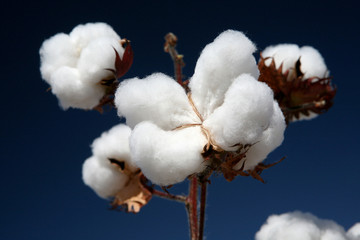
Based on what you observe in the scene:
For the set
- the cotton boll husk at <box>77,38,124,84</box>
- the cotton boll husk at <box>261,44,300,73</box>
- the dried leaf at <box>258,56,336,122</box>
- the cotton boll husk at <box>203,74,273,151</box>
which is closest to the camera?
the cotton boll husk at <box>203,74,273,151</box>

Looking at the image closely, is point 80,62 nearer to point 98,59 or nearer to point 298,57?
point 98,59

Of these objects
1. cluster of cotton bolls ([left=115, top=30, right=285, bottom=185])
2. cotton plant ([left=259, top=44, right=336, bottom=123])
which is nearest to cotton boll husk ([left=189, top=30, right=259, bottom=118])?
cluster of cotton bolls ([left=115, top=30, right=285, bottom=185])

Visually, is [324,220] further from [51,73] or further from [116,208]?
[51,73]

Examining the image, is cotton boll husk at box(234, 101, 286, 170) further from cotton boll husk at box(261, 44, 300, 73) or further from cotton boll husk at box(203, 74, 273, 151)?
cotton boll husk at box(261, 44, 300, 73)

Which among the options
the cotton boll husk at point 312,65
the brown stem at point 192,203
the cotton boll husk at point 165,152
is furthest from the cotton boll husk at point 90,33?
the cotton boll husk at point 312,65

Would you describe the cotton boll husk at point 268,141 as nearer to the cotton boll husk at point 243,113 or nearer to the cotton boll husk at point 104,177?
the cotton boll husk at point 243,113

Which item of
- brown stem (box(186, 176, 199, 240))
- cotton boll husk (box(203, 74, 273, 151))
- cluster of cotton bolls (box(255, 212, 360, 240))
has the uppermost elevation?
cotton boll husk (box(203, 74, 273, 151))

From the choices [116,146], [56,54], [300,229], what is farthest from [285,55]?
[56,54]

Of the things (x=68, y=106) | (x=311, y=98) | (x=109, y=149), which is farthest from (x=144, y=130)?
(x=311, y=98)
